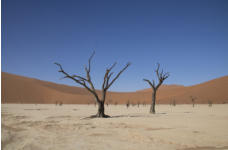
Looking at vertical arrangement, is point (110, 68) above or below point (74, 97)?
above

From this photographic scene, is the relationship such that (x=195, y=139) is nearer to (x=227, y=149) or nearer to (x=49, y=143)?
(x=227, y=149)

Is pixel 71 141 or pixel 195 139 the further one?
pixel 195 139

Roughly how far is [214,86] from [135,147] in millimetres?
69081

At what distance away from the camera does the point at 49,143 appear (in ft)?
16.9

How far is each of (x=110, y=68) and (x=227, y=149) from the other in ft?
38.0

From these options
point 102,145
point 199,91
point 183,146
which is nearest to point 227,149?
point 183,146

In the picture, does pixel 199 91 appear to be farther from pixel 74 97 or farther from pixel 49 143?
pixel 49 143

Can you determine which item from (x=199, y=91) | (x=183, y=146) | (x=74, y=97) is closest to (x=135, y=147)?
(x=183, y=146)

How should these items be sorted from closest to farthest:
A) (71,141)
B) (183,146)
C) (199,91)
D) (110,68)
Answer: (183,146), (71,141), (110,68), (199,91)

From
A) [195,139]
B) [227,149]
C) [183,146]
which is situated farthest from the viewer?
[195,139]

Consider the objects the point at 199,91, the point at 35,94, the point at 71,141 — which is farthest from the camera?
the point at 35,94

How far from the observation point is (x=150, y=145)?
5.16 m

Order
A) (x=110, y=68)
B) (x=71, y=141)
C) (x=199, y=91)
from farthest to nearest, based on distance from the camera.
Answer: (x=199, y=91) < (x=110, y=68) < (x=71, y=141)

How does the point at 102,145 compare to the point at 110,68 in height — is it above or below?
below
